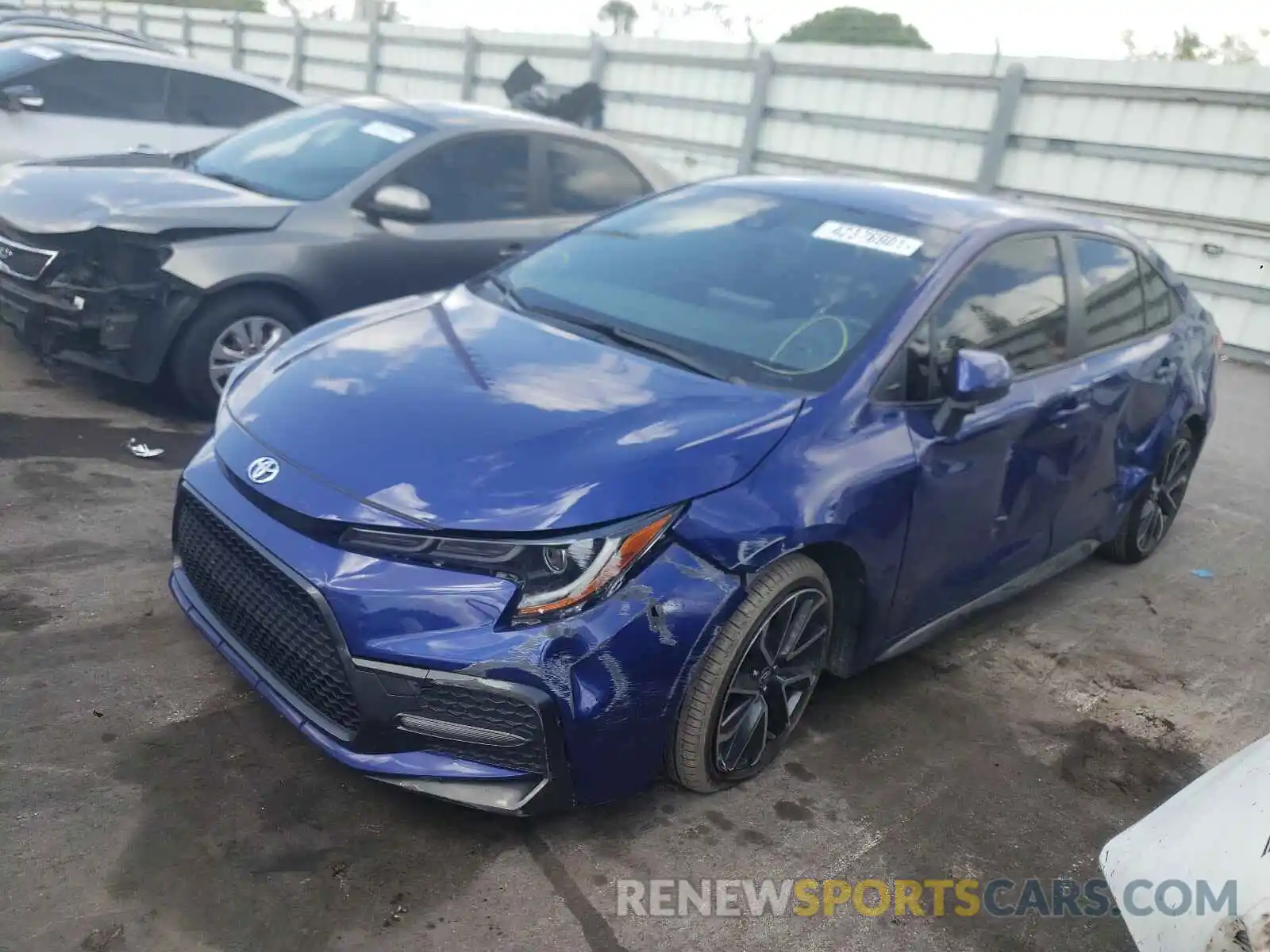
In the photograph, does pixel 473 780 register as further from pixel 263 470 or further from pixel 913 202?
pixel 913 202

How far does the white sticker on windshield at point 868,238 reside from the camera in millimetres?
3672

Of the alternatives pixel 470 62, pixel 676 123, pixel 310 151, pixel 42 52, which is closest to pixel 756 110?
pixel 676 123

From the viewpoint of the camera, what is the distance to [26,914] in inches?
93.0

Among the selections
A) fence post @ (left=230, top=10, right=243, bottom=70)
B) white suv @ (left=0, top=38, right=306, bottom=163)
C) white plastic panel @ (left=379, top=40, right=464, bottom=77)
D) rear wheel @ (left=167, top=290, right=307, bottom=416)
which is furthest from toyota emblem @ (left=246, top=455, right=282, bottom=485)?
fence post @ (left=230, top=10, right=243, bottom=70)

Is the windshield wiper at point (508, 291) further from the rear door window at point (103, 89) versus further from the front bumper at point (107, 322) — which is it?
the rear door window at point (103, 89)

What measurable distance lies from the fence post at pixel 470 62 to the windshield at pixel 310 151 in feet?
37.8

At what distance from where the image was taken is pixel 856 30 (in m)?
15.6

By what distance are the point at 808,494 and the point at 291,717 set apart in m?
1.41

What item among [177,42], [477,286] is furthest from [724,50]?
[177,42]

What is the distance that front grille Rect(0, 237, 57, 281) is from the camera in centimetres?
504

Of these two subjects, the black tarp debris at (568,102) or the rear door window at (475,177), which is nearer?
the rear door window at (475,177)

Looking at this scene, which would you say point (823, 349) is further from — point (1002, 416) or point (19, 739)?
point (19, 739)

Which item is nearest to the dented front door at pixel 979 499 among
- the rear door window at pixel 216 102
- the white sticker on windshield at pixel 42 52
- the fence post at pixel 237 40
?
the rear door window at pixel 216 102

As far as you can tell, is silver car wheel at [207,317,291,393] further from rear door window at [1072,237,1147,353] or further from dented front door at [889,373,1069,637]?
rear door window at [1072,237,1147,353]
